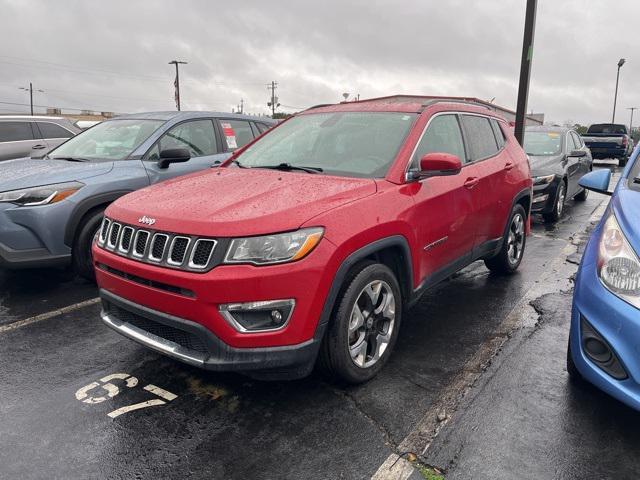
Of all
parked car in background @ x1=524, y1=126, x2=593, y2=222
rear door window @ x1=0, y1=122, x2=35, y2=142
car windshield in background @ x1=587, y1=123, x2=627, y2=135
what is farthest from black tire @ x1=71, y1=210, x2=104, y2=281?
car windshield in background @ x1=587, y1=123, x2=627, y2=135

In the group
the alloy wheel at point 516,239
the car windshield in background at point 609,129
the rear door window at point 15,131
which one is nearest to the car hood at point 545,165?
the alloy wheel at point 516,239

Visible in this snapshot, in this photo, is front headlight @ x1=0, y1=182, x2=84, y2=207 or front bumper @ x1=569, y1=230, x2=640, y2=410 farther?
front headlight @ x1=0, y1=182, x2=84, y2=207

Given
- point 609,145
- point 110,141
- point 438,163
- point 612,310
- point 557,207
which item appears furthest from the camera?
point 609,145

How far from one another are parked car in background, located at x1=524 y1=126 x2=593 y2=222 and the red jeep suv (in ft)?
15.8

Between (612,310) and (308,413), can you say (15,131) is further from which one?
(612,310)

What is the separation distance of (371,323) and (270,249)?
3.03 ft

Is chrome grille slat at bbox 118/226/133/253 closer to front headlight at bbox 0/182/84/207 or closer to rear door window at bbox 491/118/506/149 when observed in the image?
front headlight at bbox 0/182/84/207

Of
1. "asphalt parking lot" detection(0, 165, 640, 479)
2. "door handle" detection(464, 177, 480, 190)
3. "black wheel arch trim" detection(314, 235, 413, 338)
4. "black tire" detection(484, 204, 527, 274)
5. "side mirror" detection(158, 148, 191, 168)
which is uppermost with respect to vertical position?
"side mirror" detection(158, 148, 191, 168)

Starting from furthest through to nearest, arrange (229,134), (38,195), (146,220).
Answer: (229,134)
(38,195)
(146,220)

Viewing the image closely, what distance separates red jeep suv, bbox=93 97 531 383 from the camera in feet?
8.25

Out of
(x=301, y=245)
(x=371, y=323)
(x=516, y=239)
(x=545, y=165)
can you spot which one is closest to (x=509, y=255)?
(x=516, y=239)

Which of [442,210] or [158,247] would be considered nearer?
[158,247]

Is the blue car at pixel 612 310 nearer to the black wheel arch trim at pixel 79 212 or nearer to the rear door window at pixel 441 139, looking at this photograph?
the rear door window at pixel 441 139

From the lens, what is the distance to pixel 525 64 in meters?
9.52
